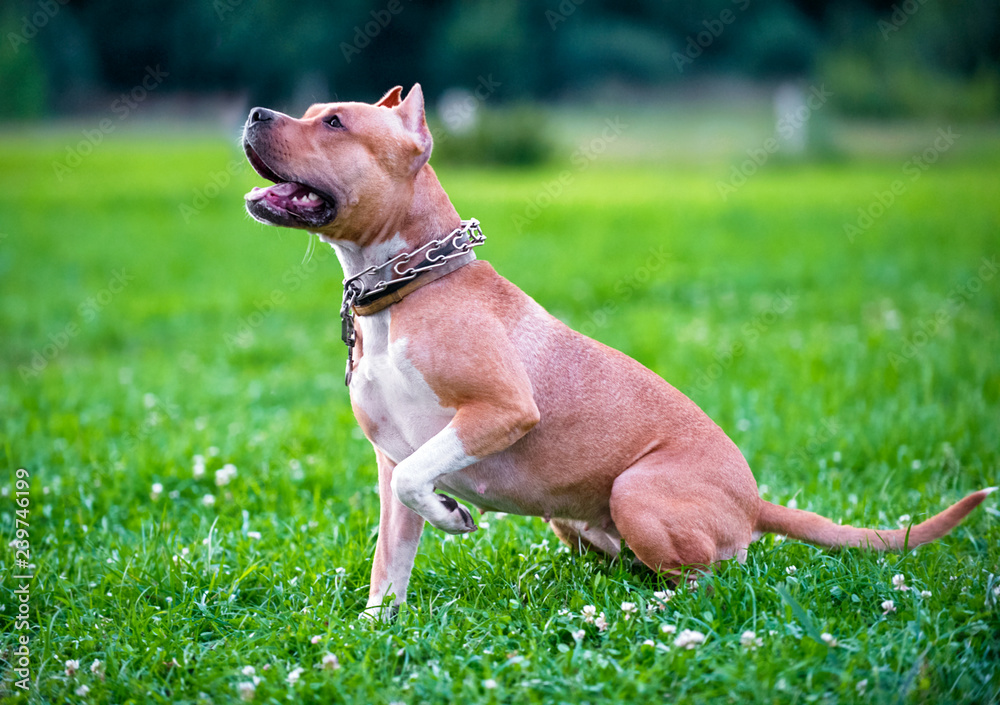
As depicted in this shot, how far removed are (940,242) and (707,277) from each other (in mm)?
3543

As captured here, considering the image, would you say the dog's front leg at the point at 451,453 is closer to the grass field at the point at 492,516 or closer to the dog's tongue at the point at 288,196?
the grass field at the point at 492,516

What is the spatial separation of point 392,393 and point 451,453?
33cm

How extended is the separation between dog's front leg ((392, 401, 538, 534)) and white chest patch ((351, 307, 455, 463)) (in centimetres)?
14

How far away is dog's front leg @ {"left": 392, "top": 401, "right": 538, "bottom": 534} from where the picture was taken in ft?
9.59

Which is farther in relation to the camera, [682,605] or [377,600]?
[377,600]

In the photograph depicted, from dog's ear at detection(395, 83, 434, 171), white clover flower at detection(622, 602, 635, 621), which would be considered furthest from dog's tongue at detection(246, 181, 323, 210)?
white clover flower at detection(622, 602, 635, 621)

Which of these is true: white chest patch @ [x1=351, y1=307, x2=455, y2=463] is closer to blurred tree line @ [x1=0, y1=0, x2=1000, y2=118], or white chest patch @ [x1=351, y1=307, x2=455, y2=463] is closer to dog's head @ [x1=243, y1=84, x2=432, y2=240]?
dog's head @ [x1=243, y1=84, x2=432, y2=240]

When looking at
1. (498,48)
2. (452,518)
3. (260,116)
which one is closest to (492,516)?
(452,518)

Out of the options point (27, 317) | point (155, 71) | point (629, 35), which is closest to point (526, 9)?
point (629, 35)

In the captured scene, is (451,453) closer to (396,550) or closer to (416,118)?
(396,550)

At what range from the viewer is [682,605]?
3.02 m

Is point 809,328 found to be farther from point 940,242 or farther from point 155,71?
point 155,71

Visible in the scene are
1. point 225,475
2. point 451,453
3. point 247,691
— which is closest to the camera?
point 247,691

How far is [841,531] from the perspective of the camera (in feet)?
11.0
